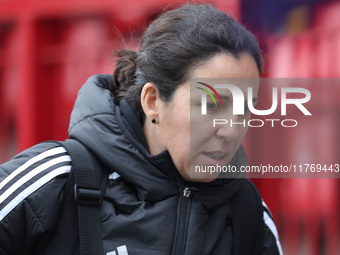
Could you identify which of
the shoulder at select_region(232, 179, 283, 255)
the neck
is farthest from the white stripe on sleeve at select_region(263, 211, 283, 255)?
the neck

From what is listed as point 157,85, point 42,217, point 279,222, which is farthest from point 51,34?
point 42,217

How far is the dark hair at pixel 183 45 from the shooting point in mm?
1444

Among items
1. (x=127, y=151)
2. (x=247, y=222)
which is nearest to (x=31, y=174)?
(x=127, y=151)

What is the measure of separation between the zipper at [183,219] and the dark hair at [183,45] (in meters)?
0.28

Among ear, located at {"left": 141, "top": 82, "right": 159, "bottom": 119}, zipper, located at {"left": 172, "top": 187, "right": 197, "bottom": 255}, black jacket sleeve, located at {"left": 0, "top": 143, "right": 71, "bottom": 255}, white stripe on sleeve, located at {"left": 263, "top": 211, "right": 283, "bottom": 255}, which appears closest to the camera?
black jacket sleeve, located at {"left": 0, "top": 143, "right": 71, "bottom": 255}

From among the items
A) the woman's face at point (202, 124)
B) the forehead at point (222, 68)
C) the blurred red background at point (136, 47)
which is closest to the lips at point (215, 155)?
the woman's face at point (202, 124)

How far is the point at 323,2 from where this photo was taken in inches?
105

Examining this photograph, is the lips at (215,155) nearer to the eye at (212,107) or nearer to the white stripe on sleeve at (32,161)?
the eye at (212,107)

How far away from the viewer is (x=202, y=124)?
1436 millimetres

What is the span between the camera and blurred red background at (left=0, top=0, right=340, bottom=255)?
2646 millimetres

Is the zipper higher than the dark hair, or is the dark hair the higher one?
the dark hair

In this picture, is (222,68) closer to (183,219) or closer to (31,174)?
(183,219)

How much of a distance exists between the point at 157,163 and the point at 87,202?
0.80ft

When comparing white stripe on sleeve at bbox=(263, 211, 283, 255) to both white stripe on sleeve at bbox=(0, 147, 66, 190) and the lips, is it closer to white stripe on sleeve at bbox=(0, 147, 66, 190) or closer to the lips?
the lips
